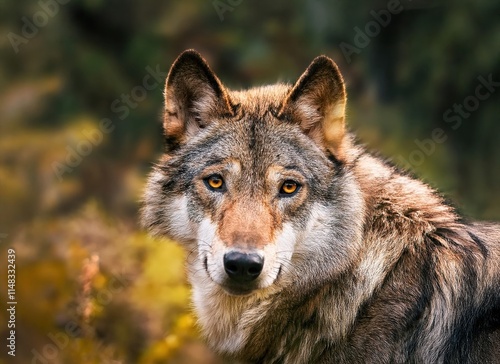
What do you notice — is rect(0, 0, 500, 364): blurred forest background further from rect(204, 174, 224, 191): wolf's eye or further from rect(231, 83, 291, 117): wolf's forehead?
rect(204, 174, 224, 191): wolf's eye

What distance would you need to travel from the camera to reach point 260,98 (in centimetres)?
448

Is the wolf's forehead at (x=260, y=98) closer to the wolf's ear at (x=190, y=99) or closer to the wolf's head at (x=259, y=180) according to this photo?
the wolf's head at (x=259, y=180)

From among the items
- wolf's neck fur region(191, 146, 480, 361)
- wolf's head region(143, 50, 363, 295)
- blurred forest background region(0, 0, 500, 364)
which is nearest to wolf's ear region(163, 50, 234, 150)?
wolf's head region(143, 50, 363, 295)

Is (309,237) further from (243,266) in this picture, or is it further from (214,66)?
(214,66)

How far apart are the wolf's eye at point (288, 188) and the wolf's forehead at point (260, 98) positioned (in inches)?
19.7

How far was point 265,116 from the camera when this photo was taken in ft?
14.1

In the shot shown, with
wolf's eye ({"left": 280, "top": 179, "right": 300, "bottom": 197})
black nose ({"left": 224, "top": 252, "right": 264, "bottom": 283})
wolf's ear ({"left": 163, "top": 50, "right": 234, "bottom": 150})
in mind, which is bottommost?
black nose ({"left": 224, "top": 252, "right": 264, "bottom": 283})

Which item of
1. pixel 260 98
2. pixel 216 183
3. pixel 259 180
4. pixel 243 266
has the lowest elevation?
pixel 243 266

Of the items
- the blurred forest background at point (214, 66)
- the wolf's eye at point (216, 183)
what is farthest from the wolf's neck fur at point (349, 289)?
the blurred forest background at point (214, 66)

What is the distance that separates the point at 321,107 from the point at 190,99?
839 millimetres

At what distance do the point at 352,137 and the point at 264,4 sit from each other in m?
8.70

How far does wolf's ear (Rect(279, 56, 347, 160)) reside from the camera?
4145 millimetres

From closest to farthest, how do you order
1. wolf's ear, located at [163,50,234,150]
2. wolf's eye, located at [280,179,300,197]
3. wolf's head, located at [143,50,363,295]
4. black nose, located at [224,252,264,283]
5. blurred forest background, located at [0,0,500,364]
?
black nose, located at [224,252,264,283] → wolf's head, located at [143,50,363,295] → wolf's eye, located at [280,179,300,197] → wolf's ear, located at [163,50,234,150] → blurred forest background, located at [0,0,500,364]

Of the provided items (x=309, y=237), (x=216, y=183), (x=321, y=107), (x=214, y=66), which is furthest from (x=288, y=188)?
(x=214, y=66)
